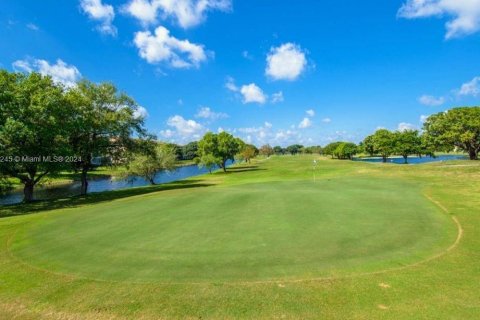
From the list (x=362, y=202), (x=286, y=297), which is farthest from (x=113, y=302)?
(x=362, y=202)

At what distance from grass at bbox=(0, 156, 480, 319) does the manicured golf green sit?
6 cm

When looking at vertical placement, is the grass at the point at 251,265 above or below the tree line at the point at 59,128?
below

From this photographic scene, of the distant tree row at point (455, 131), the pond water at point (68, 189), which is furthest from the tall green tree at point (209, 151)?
the distant tree row at point (455, 131)

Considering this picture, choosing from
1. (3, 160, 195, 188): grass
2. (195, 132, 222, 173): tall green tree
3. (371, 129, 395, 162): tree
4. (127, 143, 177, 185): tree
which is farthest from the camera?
(371, 129, 395, 162): tree

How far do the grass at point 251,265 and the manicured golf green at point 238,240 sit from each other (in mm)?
60

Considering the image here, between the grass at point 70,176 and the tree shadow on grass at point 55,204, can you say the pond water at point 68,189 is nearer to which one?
the grass at point 70,176

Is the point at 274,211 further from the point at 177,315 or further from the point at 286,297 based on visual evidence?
the point at 177,315

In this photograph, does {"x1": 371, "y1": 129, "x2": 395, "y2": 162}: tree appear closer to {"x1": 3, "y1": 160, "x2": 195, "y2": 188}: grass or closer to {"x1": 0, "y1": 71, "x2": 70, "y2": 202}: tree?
{"x1": 3, "y1": 160, "x2": 195, "y2": 188}: grass

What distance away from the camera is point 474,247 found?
1099cm

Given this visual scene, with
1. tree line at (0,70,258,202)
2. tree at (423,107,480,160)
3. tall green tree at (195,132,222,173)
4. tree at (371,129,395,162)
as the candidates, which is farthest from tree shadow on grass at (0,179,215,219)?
tree at (371,129,395,162)

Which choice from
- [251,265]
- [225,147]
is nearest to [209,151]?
[225,147]

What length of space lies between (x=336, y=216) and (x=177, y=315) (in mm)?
10600

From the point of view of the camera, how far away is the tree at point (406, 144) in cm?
8519

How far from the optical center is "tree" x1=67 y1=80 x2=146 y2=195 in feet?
121
